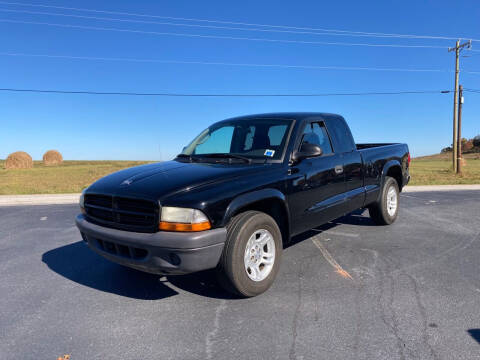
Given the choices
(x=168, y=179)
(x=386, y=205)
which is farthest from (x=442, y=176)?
(x=168, y=179)

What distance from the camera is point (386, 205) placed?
5.93 meters

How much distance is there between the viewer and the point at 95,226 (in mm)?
3305

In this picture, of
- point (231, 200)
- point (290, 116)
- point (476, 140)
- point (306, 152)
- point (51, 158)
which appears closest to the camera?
point (231, 200)

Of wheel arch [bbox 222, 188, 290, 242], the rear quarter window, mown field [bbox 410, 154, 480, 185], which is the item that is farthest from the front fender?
mown field [bbox 410, 154, 480, 185]

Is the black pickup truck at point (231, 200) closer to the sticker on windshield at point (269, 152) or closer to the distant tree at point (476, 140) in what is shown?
the sticker on windshield at point (269, 152)

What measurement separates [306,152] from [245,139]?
0.92m

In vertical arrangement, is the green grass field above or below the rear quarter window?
below

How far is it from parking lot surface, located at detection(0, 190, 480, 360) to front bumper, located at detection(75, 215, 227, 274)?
1.57 feet

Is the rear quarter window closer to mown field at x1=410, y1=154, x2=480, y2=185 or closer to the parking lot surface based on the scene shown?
the parking lot surface

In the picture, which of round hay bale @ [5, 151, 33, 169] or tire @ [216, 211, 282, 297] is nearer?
tire @ [216, 211, 282, 297]

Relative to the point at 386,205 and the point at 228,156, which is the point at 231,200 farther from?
the point at 386,205

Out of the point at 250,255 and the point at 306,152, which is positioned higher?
the point at 306,152

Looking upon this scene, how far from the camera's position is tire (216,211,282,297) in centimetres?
298

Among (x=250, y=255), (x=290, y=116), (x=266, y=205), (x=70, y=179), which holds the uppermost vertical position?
(x=290, y=116)
